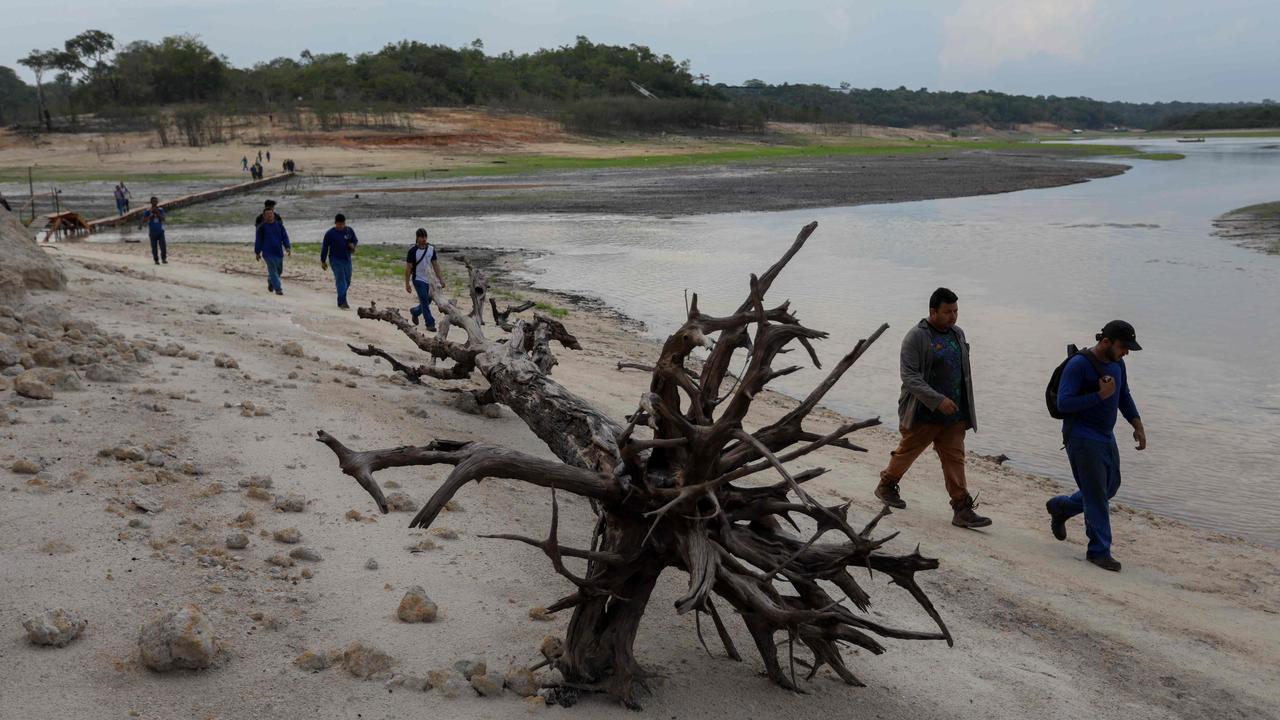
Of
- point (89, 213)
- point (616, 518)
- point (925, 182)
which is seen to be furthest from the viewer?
point (925, 182)

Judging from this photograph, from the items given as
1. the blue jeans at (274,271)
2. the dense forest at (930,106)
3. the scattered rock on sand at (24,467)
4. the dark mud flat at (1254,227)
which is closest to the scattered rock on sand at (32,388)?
the scattered rock on sand at (24,467)

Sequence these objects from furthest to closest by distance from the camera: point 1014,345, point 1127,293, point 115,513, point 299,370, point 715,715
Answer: point 1127,293
point 1014,345
point 299,370
point 115,513
point 715,715

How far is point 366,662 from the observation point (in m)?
4.04

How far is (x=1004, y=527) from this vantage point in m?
7.36

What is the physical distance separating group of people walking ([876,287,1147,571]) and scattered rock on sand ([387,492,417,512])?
2746 millimetres

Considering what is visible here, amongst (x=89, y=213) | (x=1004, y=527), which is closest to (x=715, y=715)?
(x=1004, y=527)

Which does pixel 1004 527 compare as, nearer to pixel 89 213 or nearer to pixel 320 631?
pixel 320 631

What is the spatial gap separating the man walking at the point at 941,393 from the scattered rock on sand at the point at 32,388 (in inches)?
209

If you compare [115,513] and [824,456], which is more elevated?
[115,513]

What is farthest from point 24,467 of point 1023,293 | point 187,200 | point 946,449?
point 187,200

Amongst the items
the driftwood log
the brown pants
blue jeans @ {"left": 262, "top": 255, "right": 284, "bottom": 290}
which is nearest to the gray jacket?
the brown pants

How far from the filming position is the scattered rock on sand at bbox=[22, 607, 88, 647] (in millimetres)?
3893

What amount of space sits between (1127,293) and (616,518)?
17034 millimetres

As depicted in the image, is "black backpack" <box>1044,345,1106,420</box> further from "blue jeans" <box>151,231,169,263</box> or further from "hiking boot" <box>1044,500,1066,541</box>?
"blue jeans" <box>151,231,169,263</box>
